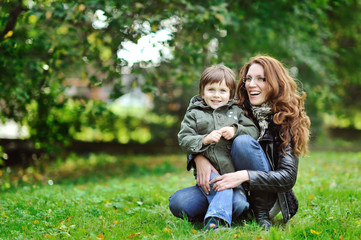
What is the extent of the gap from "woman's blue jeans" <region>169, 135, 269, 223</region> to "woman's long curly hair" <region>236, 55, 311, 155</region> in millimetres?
243

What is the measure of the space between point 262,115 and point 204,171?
689 millimetres

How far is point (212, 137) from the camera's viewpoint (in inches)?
104

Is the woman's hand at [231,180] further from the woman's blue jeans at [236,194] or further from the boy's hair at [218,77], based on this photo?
the boy's hair at [218,77]

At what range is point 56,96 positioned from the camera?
19.8 feet

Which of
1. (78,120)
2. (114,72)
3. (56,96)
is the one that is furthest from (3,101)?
(114,72)

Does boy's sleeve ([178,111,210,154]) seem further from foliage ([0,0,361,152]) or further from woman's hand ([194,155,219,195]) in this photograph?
foliage ([0,0,361,152])

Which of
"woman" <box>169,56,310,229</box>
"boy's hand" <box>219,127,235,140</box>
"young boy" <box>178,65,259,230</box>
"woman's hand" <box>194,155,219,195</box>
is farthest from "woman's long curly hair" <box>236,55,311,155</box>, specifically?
"woman's hand" <box>194,155,219,195</box>

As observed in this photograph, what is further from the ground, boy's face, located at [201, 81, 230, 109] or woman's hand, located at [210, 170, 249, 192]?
boy's face, located at [201, 81, 230, 109]

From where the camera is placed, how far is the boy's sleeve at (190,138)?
107 inches

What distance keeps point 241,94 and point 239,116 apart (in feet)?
1.01

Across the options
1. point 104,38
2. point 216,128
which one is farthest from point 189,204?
point 104,38

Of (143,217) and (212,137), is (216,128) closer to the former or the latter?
(212,137)

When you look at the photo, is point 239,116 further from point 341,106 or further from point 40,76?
point 341,106

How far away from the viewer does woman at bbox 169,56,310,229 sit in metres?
2.71
